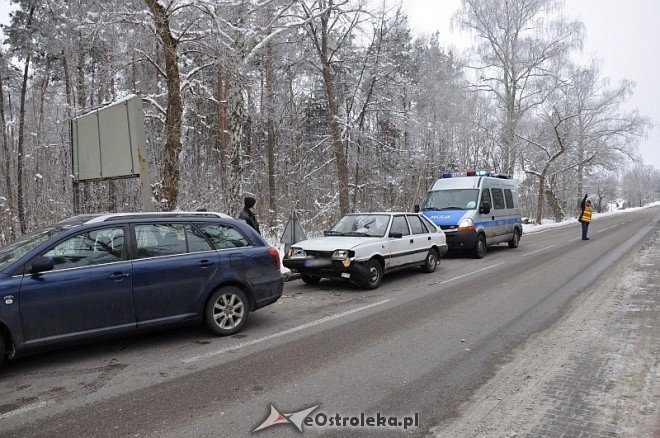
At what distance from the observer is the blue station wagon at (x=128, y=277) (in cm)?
459

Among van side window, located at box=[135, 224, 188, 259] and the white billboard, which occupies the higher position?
the white billboard

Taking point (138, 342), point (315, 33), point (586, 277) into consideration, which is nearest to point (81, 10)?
point (315, 33)

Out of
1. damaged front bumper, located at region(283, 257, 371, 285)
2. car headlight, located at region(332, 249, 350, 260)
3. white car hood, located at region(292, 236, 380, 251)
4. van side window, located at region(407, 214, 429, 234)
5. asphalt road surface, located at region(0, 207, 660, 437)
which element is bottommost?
asphalt road surface, located at region(0, 207, 660, 437)

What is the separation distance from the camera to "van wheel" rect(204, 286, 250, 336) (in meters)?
5.79

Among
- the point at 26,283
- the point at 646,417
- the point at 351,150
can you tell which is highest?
the point at 351,150

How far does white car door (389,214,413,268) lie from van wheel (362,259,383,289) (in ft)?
1.46

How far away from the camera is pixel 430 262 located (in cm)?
1109

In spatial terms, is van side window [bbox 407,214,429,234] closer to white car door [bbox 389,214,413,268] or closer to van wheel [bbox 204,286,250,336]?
white car door [bbox 389,214,413,268]

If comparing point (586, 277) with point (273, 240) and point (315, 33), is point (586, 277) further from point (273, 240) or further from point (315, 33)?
point (315, 33)

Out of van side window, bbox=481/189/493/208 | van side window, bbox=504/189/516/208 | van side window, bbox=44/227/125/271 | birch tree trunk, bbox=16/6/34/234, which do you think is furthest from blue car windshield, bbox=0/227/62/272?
van side window, bbox=504/189/516/208

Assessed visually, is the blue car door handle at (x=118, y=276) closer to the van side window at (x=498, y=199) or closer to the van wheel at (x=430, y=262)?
Answer: the van wheel at (x=430, y=262)

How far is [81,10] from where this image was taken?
1532 centimetres

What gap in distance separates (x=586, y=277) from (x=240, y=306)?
785cm

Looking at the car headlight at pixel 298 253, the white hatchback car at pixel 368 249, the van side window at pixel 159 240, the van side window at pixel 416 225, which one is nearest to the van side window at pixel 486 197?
the white hatchback car at pixel 368 249
